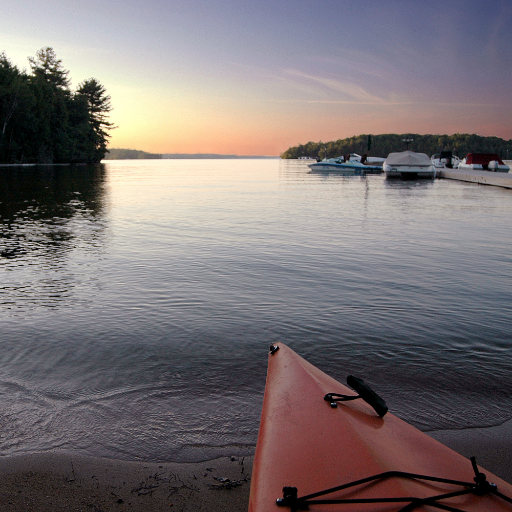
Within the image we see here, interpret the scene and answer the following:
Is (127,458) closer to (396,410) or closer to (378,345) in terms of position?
(396,410)

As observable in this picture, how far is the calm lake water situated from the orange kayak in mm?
823

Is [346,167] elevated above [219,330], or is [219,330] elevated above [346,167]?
[346,167]

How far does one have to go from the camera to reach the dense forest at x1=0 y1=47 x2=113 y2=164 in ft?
240

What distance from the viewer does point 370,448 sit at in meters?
2.51

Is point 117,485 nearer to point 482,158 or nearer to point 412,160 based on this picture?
point 412,160

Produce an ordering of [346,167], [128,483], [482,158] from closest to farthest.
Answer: [128,483], [482,158], [346,167]

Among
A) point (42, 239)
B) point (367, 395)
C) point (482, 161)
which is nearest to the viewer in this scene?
point (367, 395)

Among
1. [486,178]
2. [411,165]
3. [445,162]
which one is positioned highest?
[445,162]

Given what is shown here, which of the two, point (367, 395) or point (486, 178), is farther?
point (486, 178)

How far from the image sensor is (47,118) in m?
83.6

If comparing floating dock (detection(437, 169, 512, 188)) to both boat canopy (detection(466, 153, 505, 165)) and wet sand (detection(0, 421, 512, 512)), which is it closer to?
boat canopy (detection(466, 153, 505, 165))

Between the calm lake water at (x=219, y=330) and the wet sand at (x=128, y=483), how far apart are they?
0.17 m

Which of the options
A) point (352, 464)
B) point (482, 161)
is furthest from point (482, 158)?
point (352, 464)

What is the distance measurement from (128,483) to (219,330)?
3.08m
